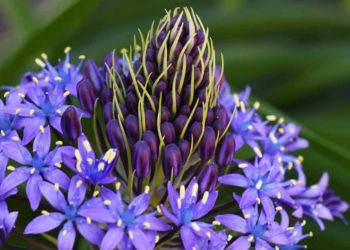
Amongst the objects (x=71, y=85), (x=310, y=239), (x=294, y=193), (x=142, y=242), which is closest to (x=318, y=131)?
(x=310, y=239)

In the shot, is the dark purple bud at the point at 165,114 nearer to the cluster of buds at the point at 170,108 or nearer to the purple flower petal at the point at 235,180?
the cluster of buds at the point at 170,108

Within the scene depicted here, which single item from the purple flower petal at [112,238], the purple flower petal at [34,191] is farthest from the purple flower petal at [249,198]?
the purple flower petal at [34,191]

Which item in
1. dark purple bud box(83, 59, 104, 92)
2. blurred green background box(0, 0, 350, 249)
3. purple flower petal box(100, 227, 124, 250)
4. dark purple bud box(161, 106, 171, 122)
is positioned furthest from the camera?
blurred green background box(0, 0, 350, 249)

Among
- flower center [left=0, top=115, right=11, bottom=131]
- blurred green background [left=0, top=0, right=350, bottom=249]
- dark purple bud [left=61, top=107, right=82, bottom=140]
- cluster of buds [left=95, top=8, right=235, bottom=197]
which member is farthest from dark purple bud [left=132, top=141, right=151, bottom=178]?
blurred green background [left=0, top=0, right=350, bottom=249]

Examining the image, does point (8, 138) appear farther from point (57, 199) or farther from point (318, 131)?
point (318, 131)

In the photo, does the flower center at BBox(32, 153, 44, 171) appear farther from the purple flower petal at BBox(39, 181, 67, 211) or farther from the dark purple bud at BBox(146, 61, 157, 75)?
the dark purple bud at BBox(146, 61, 157, 75)
